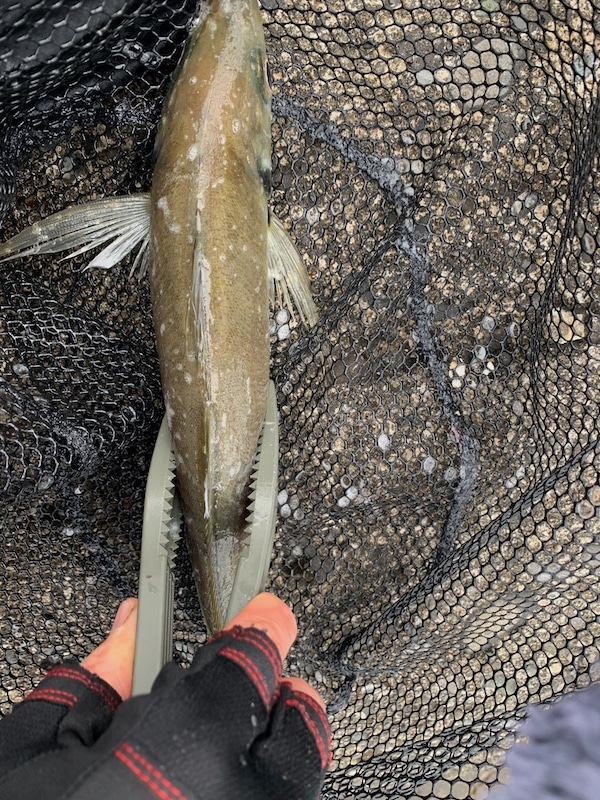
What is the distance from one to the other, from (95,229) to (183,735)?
5.36 feet

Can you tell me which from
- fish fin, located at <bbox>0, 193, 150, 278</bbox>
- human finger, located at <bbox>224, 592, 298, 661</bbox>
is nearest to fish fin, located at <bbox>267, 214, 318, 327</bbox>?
fish fin, located at <bbox>0, 193, 150, 278</bbox>

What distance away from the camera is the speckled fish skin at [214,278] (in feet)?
6.20

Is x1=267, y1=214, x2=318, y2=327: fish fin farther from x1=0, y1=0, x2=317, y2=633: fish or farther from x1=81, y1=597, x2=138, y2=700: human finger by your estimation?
x1=81, y1=597, x2=138, y2=700: human finger

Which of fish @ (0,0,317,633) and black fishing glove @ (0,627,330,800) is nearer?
black fishing glove @ (0,627,330,800)

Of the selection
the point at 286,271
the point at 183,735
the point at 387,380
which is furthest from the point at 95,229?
the point at 183,735

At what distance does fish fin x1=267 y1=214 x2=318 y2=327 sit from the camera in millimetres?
2145

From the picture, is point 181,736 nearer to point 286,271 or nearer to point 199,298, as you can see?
point 199,298

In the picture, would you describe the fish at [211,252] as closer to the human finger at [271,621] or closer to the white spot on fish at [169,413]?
the white spot on fish at [169,413]

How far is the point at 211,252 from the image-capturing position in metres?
1.89

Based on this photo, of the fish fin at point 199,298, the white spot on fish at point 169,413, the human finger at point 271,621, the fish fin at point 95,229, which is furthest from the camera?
the fish fin at point 95,229

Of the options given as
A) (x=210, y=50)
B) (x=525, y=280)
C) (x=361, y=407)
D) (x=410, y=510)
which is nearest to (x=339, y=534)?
(x=410, y=510)

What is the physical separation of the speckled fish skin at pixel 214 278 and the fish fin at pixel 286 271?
0.10 meters

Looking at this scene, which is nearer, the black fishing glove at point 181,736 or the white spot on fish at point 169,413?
the black fishing glove at point 181,736

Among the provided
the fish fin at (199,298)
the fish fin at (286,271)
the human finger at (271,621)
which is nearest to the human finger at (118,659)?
the human finger at (271,621)
